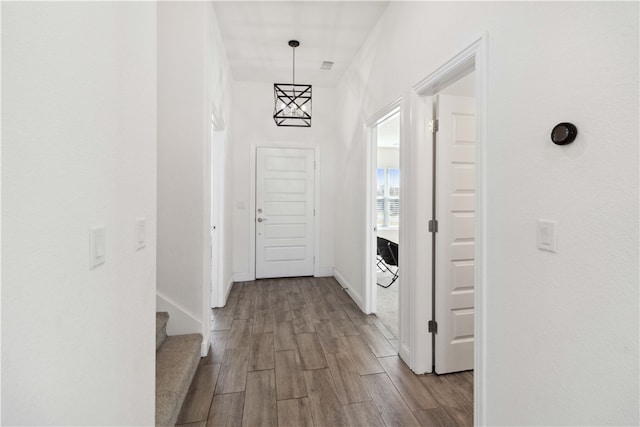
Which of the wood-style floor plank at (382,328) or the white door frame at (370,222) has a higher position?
the white door frame at (370,222)

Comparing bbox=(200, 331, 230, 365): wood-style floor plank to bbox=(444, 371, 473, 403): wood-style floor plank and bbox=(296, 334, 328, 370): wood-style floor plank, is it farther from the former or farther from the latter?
bbox=(444, 371, 473, 403): wood-style floor plank

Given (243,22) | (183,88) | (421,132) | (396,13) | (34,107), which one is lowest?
(34,107)

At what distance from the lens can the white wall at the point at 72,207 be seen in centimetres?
58

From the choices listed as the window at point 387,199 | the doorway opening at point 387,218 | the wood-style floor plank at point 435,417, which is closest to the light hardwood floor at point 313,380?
the wood-style floor plank at point 435,417

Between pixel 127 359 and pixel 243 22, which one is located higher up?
pixel 243 22

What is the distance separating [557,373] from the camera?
1117 mm

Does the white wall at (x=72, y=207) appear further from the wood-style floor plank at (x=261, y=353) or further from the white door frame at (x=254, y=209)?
the white door frame at (x=254, y=209)

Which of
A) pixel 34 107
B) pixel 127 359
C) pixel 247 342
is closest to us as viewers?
pixel 34 107

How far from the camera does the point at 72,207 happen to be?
76 centimetres

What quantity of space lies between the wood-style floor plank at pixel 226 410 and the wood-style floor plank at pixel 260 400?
3cm

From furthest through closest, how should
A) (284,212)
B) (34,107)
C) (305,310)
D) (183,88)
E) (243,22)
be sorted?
(284,212), (305,310), (243,22), (183,88), (34,107)

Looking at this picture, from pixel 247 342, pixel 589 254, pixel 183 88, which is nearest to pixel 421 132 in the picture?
→ pixel 589 254

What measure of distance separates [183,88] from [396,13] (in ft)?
5.99

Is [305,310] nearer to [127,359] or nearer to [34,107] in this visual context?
[127,359]
